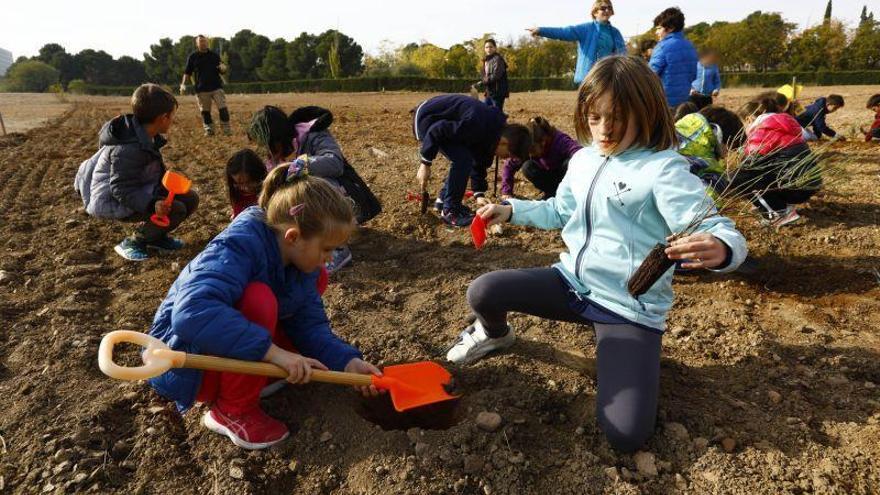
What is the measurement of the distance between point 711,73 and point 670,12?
2.26 meters

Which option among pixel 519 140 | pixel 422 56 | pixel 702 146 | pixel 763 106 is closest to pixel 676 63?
pixel 763 106

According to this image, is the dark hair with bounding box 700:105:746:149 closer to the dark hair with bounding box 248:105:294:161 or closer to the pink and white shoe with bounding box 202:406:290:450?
the dark hair with bounding box 248:105:294:161

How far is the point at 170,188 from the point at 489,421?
2.64 m

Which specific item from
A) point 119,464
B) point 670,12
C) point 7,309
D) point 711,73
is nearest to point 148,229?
point 7,309

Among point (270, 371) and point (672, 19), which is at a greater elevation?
point (672, 19)

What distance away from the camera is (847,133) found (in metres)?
7.79

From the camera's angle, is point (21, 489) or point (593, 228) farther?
point (593, 228)

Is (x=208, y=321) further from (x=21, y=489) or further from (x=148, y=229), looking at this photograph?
(x=148, y=229)

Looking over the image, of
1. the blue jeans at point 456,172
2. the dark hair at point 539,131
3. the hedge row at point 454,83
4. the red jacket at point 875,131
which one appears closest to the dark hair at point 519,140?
the dark hair at point 539,131

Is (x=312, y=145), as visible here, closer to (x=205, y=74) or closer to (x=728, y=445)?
(x=728, y=445)

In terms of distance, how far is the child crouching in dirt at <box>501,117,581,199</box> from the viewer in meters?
4.09

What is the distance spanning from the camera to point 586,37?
4965mm

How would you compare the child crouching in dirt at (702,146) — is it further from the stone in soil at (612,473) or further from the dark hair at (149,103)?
the dark hair at (149,103)

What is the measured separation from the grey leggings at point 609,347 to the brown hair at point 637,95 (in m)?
0.67
